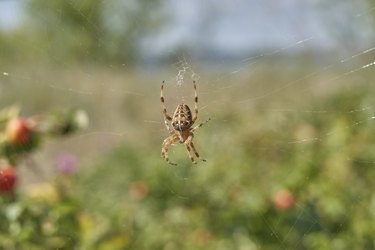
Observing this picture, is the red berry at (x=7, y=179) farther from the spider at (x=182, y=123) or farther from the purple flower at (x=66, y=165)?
the purple flower at (x=66, y=165)

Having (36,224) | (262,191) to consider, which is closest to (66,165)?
(262,191)

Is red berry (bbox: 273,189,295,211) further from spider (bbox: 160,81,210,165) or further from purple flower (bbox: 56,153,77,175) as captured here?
purple flower (bbox: 56,153,77,175)

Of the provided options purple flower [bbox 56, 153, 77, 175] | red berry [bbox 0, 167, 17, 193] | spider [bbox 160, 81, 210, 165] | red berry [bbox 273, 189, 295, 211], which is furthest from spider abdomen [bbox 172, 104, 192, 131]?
purple flower [bbox 56, 153, 77, 175]

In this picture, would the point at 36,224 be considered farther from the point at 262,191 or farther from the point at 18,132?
the point at 262,191

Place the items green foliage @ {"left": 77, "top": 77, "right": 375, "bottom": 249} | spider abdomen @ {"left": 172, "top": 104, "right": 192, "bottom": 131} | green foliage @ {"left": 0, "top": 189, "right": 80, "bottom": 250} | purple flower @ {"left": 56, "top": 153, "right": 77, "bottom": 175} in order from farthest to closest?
purple flower @ {"left": 56, "top": 153, "right": 77, "bottom": 175}, green foliage @ {"left": 77, "top": 77, "right": 375, "bottom": 249}, spider abdomen @ {"left": 172, "top": 104, "right": 192, "bottom": 131}, green foliage @ {"left": 0, "top": 189, "right": 80, "bottom": 250}

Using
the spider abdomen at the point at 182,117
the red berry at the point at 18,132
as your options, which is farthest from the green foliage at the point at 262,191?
the red berry at the point at 18,132

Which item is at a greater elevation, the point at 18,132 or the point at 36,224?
the point at 18,132
